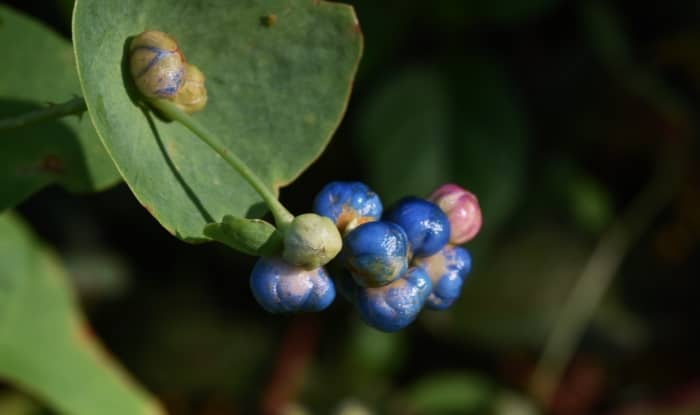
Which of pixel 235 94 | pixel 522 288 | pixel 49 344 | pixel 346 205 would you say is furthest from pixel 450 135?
pixel 346 205

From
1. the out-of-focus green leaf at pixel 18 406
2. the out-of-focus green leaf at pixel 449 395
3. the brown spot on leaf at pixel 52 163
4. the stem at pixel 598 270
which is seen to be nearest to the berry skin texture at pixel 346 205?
the brown spot on leaf at pixel 52 163

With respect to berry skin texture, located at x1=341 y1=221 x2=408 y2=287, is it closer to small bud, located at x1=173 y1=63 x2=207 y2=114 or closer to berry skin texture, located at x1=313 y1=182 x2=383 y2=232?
berry skin texture, located at x1=313 y1=182 x2=383 y2=232

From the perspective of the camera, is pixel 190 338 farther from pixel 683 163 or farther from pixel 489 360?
pixel 683 163

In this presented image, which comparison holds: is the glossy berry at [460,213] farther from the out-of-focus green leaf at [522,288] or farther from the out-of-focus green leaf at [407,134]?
the out-of-focus green leaf at [522,288]

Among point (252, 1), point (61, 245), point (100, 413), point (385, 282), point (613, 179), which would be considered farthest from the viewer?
point (613, 179)

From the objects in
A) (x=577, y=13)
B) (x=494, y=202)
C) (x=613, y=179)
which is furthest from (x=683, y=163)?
(x=494, y=202)

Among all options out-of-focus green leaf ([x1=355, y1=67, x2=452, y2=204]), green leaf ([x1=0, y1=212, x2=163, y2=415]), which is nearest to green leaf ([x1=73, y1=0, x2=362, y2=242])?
green leaf ([x1=0, y1=212, x2=163, y2=415])
